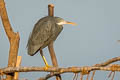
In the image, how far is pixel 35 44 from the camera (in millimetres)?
2787

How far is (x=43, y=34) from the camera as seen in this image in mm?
2852

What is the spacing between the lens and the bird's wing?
279 centimetres

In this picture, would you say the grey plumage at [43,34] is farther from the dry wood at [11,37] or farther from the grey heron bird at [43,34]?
the dry wood at [11,37]

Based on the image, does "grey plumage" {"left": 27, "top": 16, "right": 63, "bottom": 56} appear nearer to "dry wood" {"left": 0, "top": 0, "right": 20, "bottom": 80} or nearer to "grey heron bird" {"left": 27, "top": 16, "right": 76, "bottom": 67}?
"grey heron bird" {"left": 27, "top": 16, "right": 76, "bottom": 67}

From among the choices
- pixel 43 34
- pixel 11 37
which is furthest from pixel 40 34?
pixel 11 37

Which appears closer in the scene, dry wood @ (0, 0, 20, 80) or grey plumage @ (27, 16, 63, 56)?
dry wood @ (0, 0, 20, 80)

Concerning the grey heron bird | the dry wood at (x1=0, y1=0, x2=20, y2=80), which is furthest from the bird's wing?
the dry wood at (x1=0, y1=0, x2=20, y2=80)

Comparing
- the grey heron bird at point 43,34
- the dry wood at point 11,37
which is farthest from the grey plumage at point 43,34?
the dry wood at point 11,37

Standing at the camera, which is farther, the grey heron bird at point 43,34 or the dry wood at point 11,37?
the grey heron bird at point 43,34

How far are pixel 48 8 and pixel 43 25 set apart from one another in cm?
51

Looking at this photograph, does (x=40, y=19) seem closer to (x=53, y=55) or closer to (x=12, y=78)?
(x=53, y=55)

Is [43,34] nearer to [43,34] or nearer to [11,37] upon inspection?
[43,34]

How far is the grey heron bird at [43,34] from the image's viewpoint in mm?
2794

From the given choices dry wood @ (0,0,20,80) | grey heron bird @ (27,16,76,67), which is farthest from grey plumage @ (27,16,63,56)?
dry wood @ (0,0,20,80)
